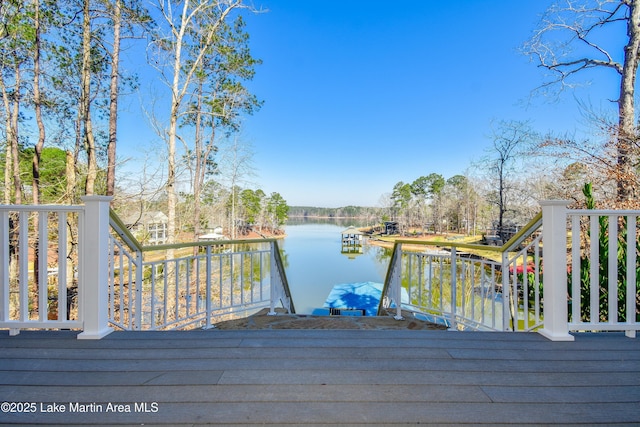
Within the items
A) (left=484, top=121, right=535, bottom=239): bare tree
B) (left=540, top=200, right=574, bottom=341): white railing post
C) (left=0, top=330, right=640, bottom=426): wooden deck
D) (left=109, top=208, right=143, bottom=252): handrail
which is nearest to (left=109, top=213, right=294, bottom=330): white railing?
(left=109, top=208, right=143, bottom=252): handrail

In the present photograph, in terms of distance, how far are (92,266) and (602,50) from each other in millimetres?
9126

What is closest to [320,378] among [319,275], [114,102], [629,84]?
[629,84]

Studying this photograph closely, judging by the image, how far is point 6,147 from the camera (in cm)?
607

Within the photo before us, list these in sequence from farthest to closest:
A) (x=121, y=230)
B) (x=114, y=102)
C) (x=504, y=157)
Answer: (x=504, y=157), (x=114, y=102), (x=121, y=230)

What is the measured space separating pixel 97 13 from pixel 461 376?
1007 centimetres

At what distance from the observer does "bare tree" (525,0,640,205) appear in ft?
14.8

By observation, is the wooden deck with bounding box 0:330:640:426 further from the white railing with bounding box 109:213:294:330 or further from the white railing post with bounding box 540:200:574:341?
the white railing with bounding box 109:213:294:330

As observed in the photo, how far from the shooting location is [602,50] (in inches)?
221

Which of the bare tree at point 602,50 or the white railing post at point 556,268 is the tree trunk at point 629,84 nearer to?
the bare tree at point 602,50

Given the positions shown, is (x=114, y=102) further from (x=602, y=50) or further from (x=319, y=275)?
(x=319, y=275)

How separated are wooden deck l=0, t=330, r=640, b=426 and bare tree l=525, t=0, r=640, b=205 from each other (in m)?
4.34

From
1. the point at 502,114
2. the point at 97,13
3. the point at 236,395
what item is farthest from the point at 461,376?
the point at 502,114

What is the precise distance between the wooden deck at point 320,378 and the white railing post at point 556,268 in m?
0.10

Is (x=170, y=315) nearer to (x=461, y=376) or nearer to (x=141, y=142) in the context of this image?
(x=141, y=142)
